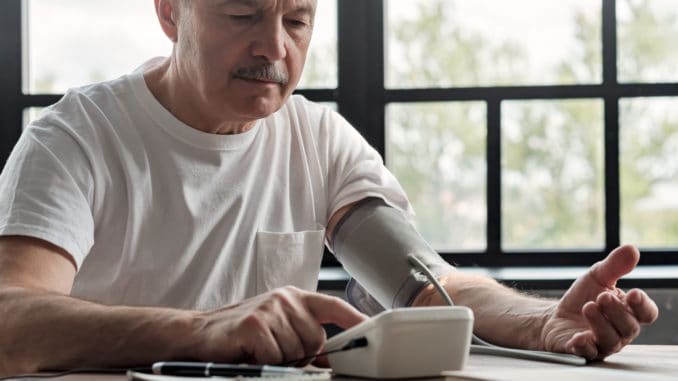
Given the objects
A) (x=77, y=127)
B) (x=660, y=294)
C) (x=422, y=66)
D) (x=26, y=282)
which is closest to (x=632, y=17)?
(x=422, y=66)

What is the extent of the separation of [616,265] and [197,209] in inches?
29.7

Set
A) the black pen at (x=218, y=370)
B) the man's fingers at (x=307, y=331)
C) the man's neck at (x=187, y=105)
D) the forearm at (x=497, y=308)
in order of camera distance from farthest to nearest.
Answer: the man's neck at (x=187, y=105) < the forearm at (x=497, y=308) < the man's fingers at (x=307, y=331) < the black pen at (x=218, y=370)

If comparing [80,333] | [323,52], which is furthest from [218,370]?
[323,52]

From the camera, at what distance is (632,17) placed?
10.4 feet

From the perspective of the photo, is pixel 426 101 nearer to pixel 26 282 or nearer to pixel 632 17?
pixel 632 17

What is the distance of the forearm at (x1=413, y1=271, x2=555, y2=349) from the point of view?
5.14 ft

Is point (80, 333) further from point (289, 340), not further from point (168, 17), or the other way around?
point (168, 17)

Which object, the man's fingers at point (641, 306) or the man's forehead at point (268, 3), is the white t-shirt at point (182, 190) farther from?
the man's fingers at point (641, 306)

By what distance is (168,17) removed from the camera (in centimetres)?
191

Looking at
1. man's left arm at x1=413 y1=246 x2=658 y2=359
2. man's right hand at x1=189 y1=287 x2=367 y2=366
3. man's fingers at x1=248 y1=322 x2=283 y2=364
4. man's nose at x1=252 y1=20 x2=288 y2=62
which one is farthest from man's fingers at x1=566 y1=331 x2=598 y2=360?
man's nose at x1=252 y1=20 x2=288 y2=62

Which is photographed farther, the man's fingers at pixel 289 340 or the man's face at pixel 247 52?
the man's face at pixel 247 52

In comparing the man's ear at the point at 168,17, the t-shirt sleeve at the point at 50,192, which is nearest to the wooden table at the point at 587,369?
the t-shirt sleeve at the point at 50,192

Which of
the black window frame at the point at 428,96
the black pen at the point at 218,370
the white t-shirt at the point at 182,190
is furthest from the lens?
the black window frame at the point at 428,96

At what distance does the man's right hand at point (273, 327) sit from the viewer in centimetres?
119
